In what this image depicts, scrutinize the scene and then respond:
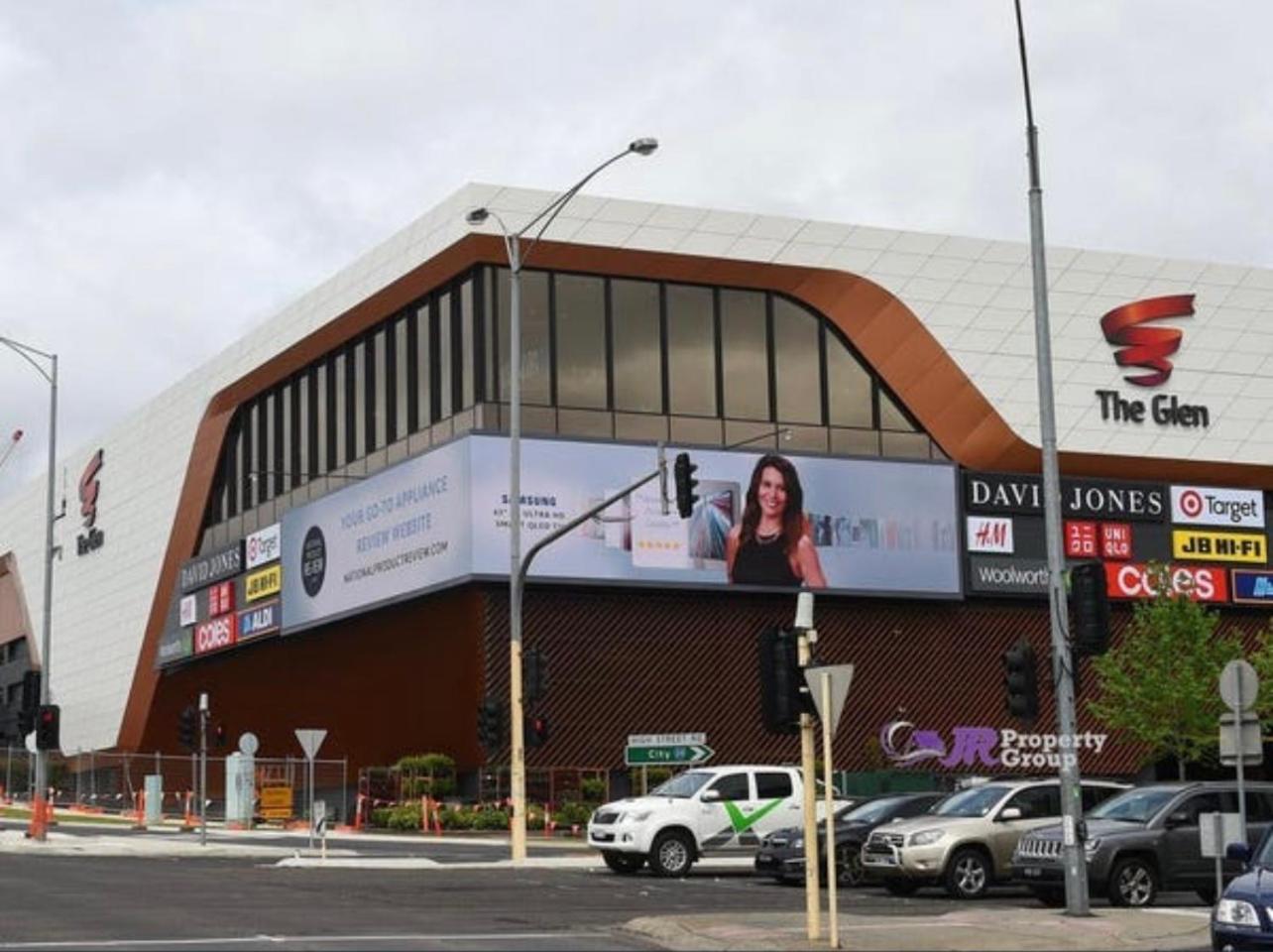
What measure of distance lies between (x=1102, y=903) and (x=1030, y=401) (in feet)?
101

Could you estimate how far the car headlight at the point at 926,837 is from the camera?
28.0 meters

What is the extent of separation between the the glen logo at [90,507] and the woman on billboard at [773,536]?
38164 millimetres

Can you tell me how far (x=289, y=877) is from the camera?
31.3 metres

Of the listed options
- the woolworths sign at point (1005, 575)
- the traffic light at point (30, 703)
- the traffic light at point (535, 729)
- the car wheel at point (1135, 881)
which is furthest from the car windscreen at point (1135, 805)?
the woolworths sign at point (1005, 575)

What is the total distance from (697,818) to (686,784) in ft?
2.16

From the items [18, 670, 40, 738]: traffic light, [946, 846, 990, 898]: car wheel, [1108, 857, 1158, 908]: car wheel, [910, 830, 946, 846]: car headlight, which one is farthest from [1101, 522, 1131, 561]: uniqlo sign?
[1108, 857, 1158, 908]: car wheel

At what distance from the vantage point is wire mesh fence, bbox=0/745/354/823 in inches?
2175

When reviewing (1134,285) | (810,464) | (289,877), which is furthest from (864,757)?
(289,877)

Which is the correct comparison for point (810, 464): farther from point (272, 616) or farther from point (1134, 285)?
point (272, 616)

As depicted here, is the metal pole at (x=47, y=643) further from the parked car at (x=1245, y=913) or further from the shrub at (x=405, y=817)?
the parked car at (x=1245, y=913)

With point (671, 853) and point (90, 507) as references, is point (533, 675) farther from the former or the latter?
point (90, 507)

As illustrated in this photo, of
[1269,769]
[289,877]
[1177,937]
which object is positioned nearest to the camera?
[1177,937]

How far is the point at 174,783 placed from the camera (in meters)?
69.4

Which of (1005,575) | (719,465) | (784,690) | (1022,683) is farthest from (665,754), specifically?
(784,690)
